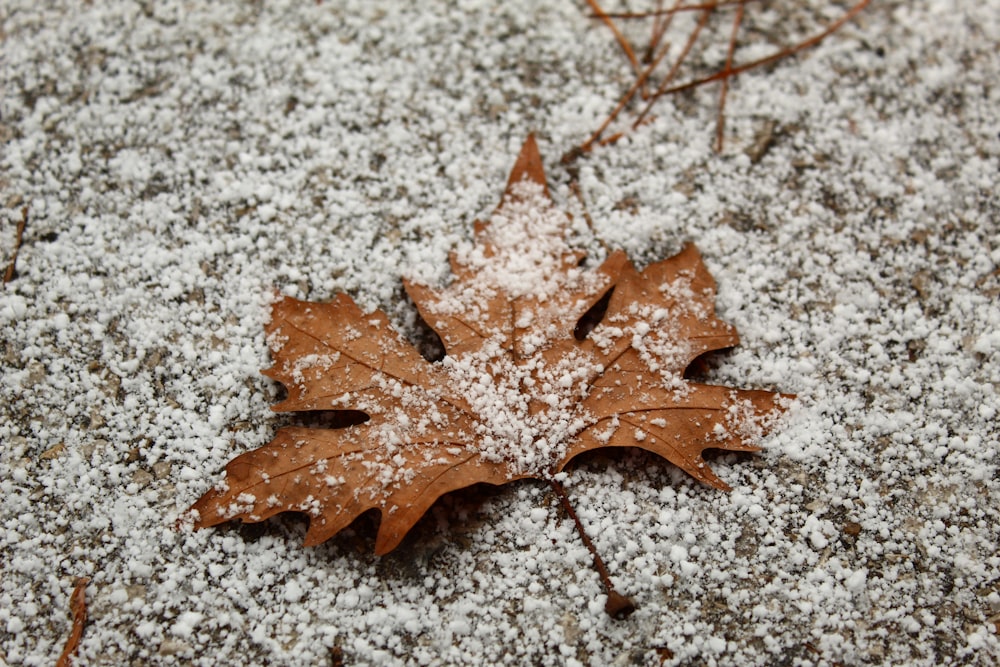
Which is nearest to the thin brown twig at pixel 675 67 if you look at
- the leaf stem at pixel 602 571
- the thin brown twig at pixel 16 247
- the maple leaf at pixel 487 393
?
the maple leaf at pixel 487 393

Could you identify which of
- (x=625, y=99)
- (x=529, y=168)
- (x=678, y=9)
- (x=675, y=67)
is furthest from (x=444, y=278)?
(x=678, y=9)

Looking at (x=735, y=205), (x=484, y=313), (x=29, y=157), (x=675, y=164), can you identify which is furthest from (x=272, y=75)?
(x=735, y=205)

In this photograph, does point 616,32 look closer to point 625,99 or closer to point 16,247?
point 625,99

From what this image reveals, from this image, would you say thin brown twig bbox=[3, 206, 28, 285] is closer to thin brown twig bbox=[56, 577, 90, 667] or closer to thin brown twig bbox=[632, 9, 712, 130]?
thin brown twig bbox=[56, 577, 90, 667]

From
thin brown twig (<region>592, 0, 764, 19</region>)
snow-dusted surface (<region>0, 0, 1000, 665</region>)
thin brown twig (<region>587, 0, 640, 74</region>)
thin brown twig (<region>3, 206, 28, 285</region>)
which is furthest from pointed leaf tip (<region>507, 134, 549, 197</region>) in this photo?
thin brown twig (<region>3, 206, 28, 285</region>)

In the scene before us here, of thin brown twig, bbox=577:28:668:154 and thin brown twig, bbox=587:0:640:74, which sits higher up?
thin brown twig, bbox=587:0:640:74

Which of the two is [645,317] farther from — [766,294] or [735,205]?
[735,205]
